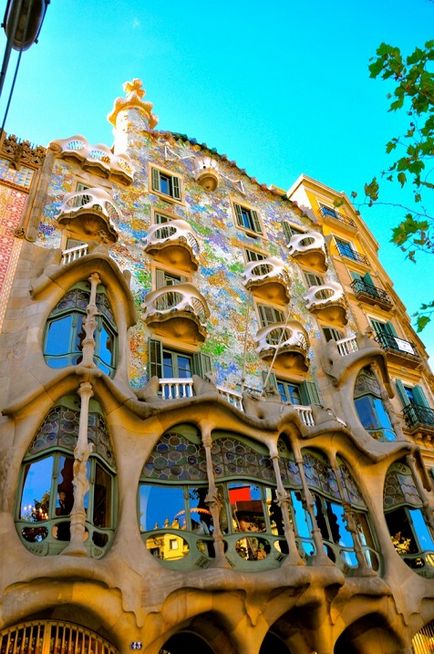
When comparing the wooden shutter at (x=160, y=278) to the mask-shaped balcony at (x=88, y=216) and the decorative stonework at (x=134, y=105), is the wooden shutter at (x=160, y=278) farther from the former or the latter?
the decorative stonework at (x=134, y=105)

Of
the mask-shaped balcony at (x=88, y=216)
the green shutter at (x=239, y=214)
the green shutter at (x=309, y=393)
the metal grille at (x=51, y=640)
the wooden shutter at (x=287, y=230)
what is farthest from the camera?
the wooden shutter at (x=287, y=230)

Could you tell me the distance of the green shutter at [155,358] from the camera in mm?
14635

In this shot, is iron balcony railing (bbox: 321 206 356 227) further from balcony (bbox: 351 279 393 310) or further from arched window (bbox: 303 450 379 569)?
arched window (bbox: 303 450 379 569)

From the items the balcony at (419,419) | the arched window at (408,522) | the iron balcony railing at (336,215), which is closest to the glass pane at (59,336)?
the arched window at (408,522)

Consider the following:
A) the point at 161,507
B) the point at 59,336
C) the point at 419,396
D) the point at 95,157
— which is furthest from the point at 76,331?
the point at 419,396

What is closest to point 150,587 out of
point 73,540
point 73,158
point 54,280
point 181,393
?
Answer: point 73,540

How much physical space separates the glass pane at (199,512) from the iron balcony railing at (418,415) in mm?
10488

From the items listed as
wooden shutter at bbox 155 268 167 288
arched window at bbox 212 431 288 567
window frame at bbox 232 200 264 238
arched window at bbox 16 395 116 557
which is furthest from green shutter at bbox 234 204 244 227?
arched window at bbox 16 395 116 557

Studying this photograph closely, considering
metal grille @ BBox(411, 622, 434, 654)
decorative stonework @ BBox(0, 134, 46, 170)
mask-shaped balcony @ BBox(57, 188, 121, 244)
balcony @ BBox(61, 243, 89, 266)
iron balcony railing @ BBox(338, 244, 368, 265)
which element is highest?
iron balcony railing @ BBox(338, 244, 368, 265)

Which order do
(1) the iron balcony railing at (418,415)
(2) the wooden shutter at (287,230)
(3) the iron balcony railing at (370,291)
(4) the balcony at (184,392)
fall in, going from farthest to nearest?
(2) the wooden shutter at (287,230)
(3) the iron balcony railing at (370,291)
(1) the iron balcony railing at (418,415)
(4) the balcony at (184,392)

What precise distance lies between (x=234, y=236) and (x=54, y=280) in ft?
34.1

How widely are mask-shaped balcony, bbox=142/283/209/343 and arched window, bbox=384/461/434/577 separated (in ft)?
24.6

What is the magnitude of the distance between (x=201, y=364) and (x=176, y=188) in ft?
31.2

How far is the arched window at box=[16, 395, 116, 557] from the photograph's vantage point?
969 centimetres
